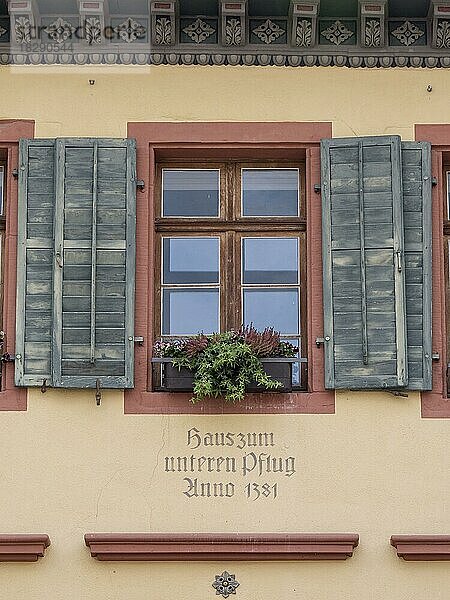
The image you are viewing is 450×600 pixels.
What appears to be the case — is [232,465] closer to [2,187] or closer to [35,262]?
[35,262]

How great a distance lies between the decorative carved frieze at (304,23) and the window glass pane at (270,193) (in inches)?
32.3

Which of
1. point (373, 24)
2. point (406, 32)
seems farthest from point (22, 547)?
point (406, 32)

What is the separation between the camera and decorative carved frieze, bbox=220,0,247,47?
9969mm

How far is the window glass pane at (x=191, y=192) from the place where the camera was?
1012 cm

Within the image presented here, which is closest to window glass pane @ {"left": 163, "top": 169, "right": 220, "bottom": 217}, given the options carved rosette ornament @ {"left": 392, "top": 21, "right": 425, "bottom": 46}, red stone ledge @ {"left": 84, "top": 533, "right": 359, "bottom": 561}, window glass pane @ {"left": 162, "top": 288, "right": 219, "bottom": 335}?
window glass pane @ {"left": 162, "top": 288, "right": 219, "bottom": 335}

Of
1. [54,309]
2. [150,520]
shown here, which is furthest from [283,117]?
[150,520]

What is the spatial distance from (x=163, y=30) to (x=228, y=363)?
2.24 metres

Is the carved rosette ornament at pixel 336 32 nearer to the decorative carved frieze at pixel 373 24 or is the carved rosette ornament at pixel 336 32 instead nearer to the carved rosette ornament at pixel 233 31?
the decorative carved frieze at pixel 373 24

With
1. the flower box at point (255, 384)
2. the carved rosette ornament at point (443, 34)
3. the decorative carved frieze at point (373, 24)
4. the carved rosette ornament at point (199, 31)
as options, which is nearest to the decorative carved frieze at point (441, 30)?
the carved rosette ornament at point (443, 34)

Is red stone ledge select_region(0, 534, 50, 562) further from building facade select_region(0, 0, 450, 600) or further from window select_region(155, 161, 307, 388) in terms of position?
window select_region(155, 161, 307, 388)

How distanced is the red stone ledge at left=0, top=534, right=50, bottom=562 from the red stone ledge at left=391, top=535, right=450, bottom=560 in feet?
6.84

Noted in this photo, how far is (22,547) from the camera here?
30.7ft

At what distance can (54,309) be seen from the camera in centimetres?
962

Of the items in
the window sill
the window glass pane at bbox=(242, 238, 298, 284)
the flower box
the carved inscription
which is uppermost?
the window glass pane at bbox=(242, 238, 298, 284)
